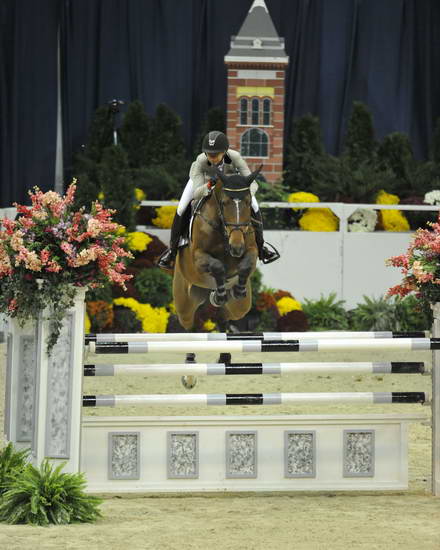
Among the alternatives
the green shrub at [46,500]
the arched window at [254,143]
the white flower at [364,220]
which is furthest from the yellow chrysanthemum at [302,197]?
the green shrub at [46,500]

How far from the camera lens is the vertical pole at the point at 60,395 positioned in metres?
4.14

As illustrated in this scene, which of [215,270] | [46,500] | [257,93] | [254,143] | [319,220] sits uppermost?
[257,93]

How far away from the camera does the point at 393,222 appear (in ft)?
37.8

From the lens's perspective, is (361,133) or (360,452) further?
(361,133)

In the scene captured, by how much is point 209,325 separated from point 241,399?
234 inches

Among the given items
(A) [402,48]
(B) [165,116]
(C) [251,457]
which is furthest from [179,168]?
(C) [251,457]

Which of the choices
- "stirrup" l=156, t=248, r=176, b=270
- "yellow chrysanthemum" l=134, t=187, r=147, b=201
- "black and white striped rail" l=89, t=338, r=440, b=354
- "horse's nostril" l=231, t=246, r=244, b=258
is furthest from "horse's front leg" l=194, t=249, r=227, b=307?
"yellow chrysanthemum" l=134, t=187, r=147, b=201

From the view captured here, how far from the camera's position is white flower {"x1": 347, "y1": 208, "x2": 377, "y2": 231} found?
36.7ft

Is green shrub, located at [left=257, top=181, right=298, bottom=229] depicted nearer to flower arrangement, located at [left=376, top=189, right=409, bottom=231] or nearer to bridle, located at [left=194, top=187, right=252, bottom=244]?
flower arrangement, located at [left=376, top=189, right=409, bottom=231]

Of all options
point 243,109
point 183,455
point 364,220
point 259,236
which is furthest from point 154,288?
point 183,455

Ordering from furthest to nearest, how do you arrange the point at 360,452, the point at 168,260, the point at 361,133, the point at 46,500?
the point at 361,133
the point at 168,260
the point at 360,452
the point at 46,500

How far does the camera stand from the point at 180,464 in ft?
14.5

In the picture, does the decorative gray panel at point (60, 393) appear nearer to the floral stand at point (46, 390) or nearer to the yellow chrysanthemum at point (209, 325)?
the floral stand at point (46, 390)

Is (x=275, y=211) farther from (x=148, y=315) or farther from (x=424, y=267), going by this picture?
(x=424, y=267)
